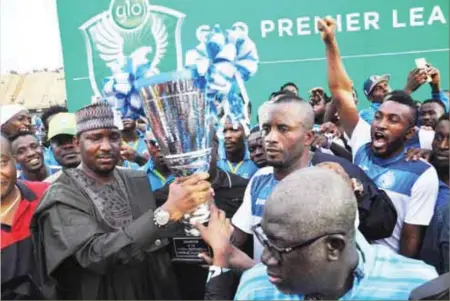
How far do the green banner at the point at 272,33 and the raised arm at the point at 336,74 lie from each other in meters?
0.72

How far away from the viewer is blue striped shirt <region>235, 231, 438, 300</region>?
1.29m

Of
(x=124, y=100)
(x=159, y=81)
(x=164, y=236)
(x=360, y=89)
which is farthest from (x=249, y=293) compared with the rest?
(x=360, y=89)

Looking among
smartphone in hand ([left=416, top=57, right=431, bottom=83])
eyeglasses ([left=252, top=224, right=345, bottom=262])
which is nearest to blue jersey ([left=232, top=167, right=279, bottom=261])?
eyeglasses ([left=252, top=224, right=345, bottom=262])

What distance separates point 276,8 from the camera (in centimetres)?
323

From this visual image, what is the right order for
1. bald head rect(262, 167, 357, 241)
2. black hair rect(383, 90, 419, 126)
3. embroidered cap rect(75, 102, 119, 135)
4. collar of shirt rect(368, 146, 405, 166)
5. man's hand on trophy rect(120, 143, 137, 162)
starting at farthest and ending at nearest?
man's hand on trophy rect(120, 143, 137, 162)
black hair rect(383, 90, 419, 126)
collar of shirt rect(368, 146, 405, 166)
embroidered cap rect(75, 102, 119, 135)
bald head rect(262, 167, 357, 241)

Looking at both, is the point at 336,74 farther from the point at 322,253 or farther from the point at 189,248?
the point at 322,253

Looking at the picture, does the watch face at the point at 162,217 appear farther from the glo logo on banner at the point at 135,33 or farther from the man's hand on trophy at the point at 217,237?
the glo logo on banner at the point at 135,33

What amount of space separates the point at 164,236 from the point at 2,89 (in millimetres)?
1942

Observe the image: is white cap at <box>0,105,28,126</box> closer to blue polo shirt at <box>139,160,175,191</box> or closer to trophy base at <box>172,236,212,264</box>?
blue polo shirt at <box>139,160,175,191</box>

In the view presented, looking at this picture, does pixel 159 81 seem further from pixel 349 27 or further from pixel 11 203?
pixel 349 27

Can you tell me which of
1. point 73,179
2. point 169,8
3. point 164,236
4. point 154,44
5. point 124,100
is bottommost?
point 164,236

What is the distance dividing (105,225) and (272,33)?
1778mm

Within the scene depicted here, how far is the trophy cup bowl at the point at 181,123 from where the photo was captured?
189 centimetres

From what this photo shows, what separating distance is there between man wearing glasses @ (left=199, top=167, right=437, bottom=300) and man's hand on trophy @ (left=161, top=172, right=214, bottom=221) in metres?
0.50
